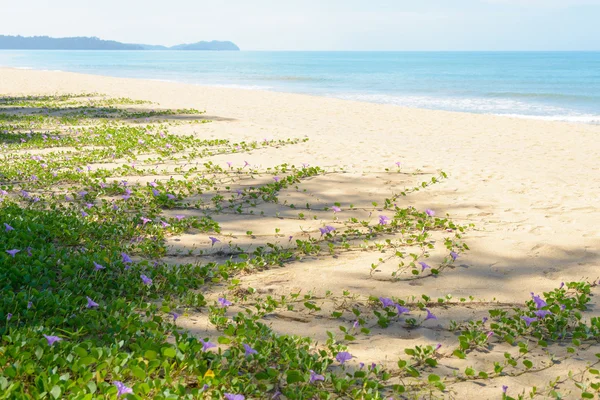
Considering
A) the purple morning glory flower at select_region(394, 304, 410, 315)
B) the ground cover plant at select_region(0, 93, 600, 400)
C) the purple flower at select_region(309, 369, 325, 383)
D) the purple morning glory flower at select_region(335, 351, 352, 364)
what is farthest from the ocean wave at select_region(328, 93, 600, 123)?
the purple flower at select_region(309, 369, 325, 383)

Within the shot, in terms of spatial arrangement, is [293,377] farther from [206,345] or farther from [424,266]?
[424,266]

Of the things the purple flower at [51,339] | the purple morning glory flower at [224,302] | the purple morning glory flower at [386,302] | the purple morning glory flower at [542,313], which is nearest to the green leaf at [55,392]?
the purple flower at [51,339]

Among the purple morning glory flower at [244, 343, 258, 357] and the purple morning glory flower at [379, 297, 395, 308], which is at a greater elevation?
the purple morning glory flower at [244, 343, 258, 357]

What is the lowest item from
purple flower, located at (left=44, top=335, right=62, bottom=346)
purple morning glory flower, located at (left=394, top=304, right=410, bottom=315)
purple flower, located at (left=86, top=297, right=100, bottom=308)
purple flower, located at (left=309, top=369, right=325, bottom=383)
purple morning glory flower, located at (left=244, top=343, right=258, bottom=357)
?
purple morning glory flower, located at (left=394, top=304, right=410, bottom=315)

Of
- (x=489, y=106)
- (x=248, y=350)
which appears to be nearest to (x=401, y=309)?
(x=248, y=350)

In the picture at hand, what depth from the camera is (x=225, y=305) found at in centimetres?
403

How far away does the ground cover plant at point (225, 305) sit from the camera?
117 inches

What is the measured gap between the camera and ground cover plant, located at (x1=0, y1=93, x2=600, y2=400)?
9.79 ft

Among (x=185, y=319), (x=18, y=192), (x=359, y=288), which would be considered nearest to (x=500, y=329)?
(x=359, y=288)

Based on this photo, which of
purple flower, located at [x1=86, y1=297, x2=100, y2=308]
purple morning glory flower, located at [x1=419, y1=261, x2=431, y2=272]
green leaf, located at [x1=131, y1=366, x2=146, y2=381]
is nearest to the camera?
green leaf, located at [x1=131, y1=366, x2=146, y2=381]

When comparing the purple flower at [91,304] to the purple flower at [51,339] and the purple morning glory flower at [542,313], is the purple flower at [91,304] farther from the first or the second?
the purple morning glory flower at [542,313]

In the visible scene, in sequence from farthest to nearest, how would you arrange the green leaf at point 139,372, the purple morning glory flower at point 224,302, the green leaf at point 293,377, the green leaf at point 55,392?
1. the purple morning glory flower at point 224,302
2. the green leaf at point 293,377
3. the green leaf at point 139,372
4. the green leaf at point 55,392

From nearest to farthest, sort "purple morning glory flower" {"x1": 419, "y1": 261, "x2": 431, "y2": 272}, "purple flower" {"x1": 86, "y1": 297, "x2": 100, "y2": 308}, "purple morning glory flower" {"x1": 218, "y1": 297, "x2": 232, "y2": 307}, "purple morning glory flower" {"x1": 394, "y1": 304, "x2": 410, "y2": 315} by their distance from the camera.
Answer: "purple flower" {"x1": 86, "y1": 297, "x2": 100, "y2": 308} < "purple morning glory flower" {"x1": 218, "y1": 297, "x2": 232, "y2": 307} < "purple morning glory flower" {"x1": 394, "y1": 304, "x2": 410, "y2": 315} < "purple morning glory flower" {"x1": 419, "y1": 261, "x2": 431, "y2": 272}

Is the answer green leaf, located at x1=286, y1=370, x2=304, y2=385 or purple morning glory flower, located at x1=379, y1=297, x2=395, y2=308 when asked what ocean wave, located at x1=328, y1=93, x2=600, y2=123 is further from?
green leaf, located at x1=286, y1=370, x2=304, y2=385
